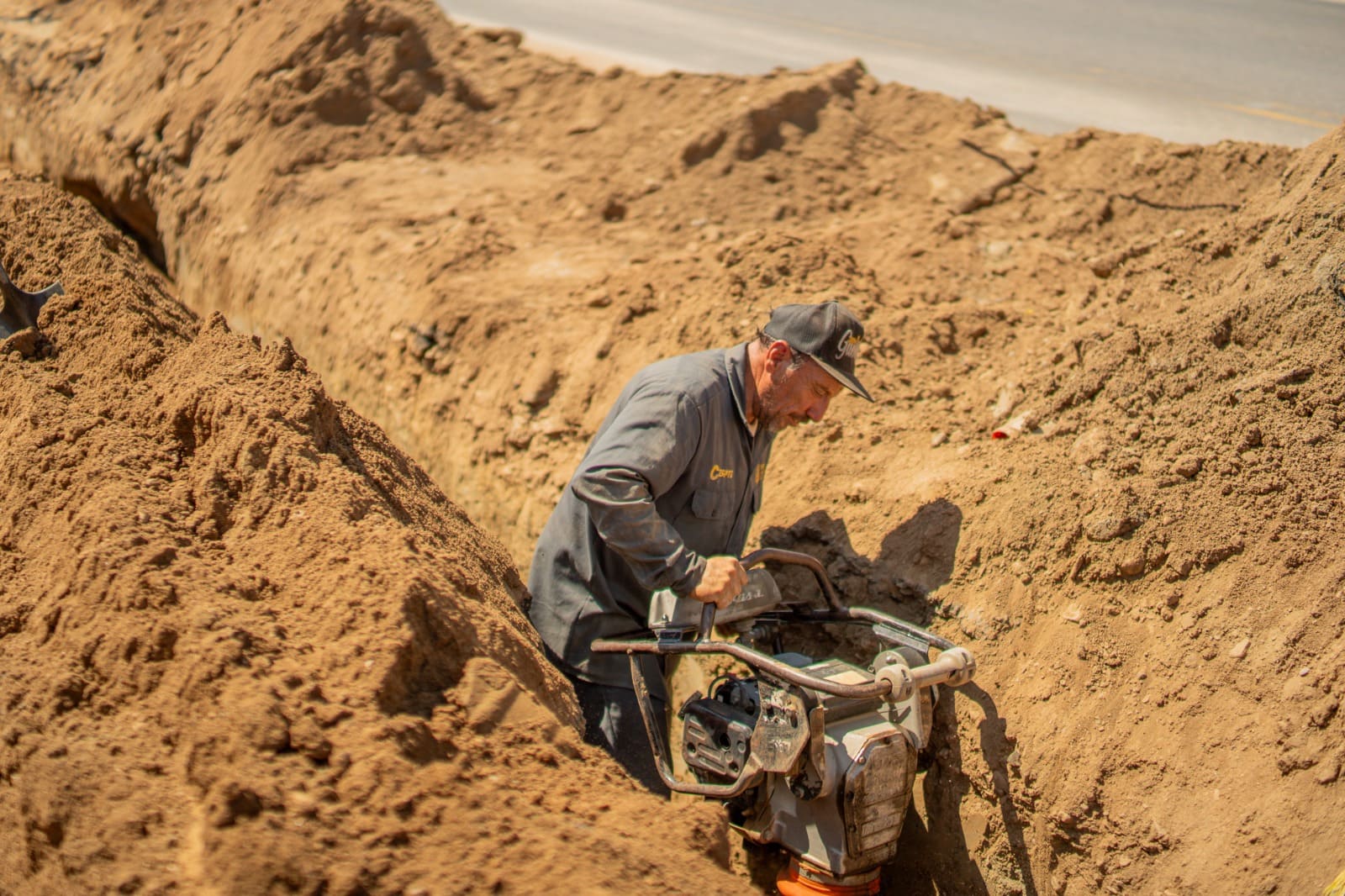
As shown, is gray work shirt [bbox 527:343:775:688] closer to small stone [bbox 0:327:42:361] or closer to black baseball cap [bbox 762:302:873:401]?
black baseball cap [bbox 762:302:873:401]

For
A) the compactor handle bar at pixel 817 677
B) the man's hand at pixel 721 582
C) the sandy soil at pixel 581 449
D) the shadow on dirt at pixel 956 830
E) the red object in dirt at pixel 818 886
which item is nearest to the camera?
the sandy soil at pixel 581 449

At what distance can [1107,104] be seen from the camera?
9734 millimetres

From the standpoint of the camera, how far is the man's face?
12.6ft

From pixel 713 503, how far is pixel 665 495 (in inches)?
6.9

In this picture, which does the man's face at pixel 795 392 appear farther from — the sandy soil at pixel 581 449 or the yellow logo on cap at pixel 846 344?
the sandy soil at pixel 581 449

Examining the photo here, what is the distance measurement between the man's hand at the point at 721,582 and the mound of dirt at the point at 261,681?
0.55 meters

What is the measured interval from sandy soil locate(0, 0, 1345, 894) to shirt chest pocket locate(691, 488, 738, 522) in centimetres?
68

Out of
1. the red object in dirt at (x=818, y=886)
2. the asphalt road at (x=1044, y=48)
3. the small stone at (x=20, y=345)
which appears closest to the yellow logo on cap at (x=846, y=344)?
the red object in dirt at (x=818, y=886)

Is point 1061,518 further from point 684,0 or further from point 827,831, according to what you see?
point 684,0

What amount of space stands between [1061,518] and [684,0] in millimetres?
13029

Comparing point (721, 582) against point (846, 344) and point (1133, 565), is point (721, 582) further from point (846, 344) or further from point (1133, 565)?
point (1133, 565)

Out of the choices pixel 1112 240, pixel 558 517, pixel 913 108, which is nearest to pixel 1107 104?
pixel 913 108

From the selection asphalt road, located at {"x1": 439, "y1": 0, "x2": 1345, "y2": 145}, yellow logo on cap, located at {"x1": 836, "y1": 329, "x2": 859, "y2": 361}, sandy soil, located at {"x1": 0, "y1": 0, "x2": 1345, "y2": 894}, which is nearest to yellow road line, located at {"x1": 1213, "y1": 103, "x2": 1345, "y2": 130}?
asphalt road, located at {"x1": 439, "y1": 0, "x2": 1345, "y2": 145}

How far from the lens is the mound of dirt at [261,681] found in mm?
2396
